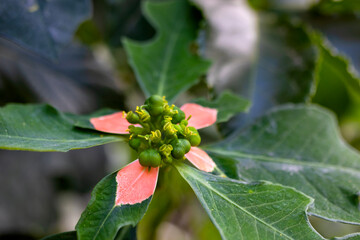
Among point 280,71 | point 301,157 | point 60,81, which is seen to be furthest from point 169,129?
point 60,81

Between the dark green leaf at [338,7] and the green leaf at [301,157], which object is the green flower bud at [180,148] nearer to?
the green leaf at [301,157]

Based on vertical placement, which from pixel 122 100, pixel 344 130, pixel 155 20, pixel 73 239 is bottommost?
pixel 344 130

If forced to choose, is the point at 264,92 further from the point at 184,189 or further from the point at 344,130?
the point at 344,130

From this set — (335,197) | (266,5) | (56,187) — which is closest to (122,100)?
(56,187)

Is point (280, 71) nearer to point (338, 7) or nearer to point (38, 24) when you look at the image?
point (338, 7)

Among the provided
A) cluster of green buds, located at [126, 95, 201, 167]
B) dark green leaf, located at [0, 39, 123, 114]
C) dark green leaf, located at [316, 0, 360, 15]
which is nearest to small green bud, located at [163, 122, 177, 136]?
cluster of green buds, located at [126, 95, 201, 167]

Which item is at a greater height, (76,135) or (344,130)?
(76,135)
